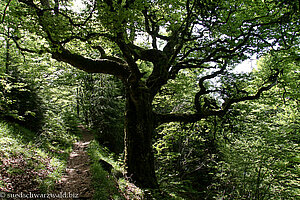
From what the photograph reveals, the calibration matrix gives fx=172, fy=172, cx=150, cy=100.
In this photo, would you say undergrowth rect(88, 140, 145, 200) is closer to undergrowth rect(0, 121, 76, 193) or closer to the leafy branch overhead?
undergrowth rect(0, 121, 76, 193)

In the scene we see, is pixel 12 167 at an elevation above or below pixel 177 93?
below

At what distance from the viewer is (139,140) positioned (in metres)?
5.68

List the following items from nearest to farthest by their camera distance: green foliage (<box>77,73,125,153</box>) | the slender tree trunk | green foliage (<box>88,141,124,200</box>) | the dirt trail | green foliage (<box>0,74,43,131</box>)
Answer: green foliage (<box>88,141,124,200</box>) < the dirt trail < the slender tree trunk < green foliage (<box>0,74,43,131</box>) < green foliage (<box>77,73,125,153</box>)

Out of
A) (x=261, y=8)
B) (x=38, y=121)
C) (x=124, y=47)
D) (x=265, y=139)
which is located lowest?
(x=38, y=121)

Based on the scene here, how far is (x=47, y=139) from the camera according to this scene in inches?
312

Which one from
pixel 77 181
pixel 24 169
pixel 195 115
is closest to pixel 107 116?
pixel 77 181

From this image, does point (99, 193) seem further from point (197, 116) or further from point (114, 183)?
point (197, 116)

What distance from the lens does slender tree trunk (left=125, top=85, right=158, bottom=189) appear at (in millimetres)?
5480

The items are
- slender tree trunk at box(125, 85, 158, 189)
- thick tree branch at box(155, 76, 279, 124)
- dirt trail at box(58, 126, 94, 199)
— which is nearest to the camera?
dirt trail at box(58, 126, 94, 199)

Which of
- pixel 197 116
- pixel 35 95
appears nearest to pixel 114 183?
pixel 197 116

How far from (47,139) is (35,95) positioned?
2.55 m

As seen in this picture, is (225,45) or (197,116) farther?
(197,116)

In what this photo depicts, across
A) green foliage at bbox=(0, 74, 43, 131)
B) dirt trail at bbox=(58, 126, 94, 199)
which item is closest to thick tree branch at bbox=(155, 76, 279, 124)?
dirt trail at bbox=(58, 126, 94, 199)

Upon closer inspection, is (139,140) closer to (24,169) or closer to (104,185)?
(104,185)
